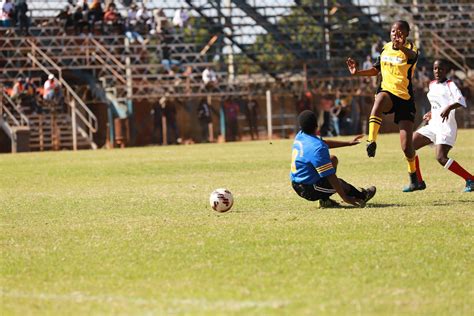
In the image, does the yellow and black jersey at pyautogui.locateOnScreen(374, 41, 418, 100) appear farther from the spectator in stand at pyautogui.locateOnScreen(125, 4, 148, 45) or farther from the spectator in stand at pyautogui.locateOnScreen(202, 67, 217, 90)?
the spectator in stand at pyautogui.locateOnScreen(125, 4, 148, 45)

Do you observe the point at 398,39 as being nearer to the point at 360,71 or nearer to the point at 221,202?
the point at 360,71

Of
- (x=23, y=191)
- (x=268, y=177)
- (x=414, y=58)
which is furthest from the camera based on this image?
(x=268, y=177)

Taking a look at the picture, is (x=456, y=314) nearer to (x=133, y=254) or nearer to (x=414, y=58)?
(x=133, y=254)

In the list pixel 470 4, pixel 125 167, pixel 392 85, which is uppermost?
pixel 470 4

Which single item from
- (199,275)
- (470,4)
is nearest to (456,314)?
(199,275)

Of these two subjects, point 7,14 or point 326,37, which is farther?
point 326,37

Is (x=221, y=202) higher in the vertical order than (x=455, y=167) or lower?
lower

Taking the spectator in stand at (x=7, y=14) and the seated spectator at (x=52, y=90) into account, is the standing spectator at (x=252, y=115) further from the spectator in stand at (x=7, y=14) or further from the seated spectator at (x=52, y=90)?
the spectator in stand at (x=7, y=14)

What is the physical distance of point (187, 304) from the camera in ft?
24.5

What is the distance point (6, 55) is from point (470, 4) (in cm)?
2380

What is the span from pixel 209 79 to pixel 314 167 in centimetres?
3454

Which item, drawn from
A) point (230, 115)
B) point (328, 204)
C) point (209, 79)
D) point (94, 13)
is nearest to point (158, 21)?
point (94, 13)

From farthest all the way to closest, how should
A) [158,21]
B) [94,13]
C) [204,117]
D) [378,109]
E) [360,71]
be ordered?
[158,21] → [204,117] → [94,13] → [360,71] → [378,109]

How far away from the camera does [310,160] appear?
13.1 m
